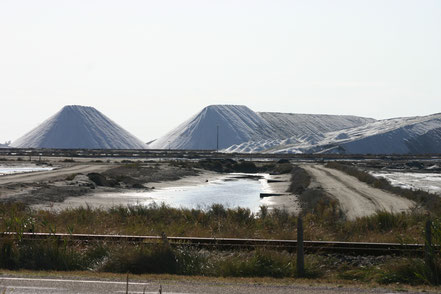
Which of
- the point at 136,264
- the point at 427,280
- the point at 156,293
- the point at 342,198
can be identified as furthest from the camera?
the point at 342,198

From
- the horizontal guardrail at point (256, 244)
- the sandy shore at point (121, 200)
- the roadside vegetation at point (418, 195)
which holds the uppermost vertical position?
the horizontal guardrail at point (256, 244)

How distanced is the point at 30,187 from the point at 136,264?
30.8 meters

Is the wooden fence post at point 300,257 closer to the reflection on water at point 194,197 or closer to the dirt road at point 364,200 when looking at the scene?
the dirt road at point 364,200

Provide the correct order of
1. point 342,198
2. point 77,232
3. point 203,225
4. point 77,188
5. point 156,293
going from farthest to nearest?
point 77,188, point 342,198, point 203,225, point 77,232, point 156,293

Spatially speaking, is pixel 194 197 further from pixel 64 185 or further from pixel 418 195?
pixel 418 195

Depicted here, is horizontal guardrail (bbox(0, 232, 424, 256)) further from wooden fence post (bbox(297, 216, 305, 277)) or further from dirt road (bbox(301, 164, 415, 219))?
dirt road (bbox(301, 164, 415, 219))

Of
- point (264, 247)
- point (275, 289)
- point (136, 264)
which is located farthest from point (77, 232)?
point (275, 289)

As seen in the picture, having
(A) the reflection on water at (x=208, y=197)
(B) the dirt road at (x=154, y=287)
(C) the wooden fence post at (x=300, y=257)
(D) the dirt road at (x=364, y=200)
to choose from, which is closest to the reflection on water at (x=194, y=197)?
(A) the reflection on water at (x=208, y=197)

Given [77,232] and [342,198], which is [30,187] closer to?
[342,198]

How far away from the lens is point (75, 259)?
13.9 meters

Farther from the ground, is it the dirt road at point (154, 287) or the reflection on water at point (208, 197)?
the dirt road at point (154, 287)

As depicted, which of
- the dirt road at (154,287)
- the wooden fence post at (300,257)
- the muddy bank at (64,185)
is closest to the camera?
the dirt road at (154,287)

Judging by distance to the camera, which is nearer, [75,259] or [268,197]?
[75,259]

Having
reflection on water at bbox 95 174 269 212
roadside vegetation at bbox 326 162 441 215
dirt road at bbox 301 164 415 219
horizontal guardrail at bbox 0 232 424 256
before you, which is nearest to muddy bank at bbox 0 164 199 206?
reflection on water at bbox 95 174 269 212
